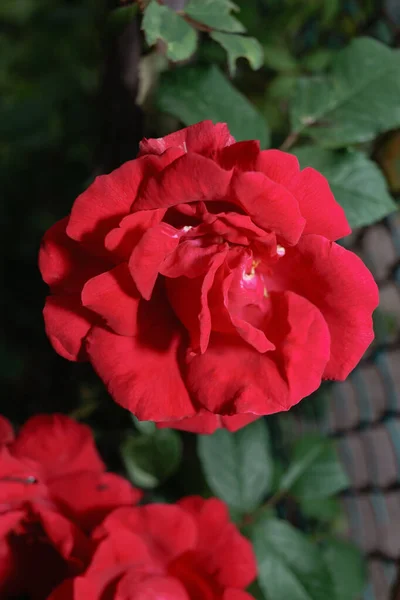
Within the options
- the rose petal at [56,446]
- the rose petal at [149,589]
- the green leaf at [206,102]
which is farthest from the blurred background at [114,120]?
the rose petal at [149,589]

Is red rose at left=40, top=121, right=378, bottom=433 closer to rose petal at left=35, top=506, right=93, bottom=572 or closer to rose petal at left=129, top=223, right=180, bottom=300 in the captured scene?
rose petal at left=129, top=223, right=180, bottom=300

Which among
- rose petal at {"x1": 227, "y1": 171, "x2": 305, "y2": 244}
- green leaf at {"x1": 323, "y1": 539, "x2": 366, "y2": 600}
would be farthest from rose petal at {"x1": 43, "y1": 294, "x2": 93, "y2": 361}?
green leaf at {"x1": 323, "y1": 539, "x2": 366, "y2": 600}

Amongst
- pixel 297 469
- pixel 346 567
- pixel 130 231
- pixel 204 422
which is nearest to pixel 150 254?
pixel 130 231

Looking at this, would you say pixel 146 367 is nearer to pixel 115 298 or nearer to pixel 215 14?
pixel 115 298

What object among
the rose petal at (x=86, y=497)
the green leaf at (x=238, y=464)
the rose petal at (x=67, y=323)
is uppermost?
the rose petal at (x=67, y=323)

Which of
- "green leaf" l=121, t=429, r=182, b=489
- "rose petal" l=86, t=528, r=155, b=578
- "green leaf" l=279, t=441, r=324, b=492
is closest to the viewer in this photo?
"rose petal" l=86, t=528, r=155, b=578

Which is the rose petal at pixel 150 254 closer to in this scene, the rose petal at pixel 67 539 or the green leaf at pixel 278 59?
the rose petal at pixel 67 539
